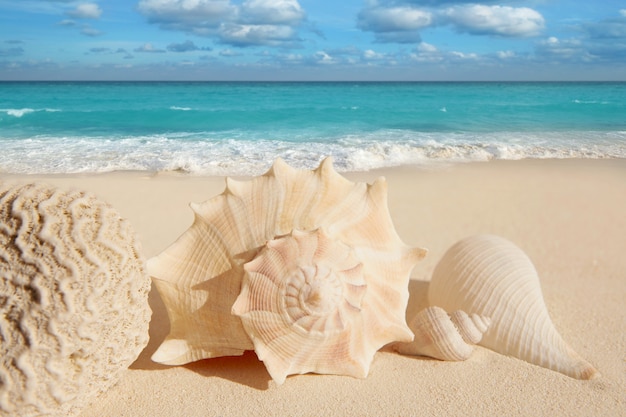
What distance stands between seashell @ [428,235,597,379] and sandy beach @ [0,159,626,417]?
3.4 inches

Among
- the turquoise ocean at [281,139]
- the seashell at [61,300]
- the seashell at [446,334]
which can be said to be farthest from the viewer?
the turquoise ocean at [281,139]

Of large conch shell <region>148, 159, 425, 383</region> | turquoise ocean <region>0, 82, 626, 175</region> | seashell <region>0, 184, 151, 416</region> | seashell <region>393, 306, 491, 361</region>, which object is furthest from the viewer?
turquoise ocean <region>0, 82, 626, 175</region>

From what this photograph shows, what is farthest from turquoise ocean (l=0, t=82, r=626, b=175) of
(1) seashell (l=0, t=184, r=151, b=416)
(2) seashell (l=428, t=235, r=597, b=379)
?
(1) seashell (l=0, t=184, r=151, b=416)

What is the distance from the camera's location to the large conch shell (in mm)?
2740

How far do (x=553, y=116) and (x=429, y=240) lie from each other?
21.2 metres

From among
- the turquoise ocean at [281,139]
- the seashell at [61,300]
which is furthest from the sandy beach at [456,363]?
the turquoise ocean at [281,139]

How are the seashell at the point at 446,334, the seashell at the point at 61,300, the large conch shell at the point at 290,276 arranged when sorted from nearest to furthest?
the seashell at the point at 61,300 < the large conch shell at the point at 290,276 < the seashell at the point at 446,334

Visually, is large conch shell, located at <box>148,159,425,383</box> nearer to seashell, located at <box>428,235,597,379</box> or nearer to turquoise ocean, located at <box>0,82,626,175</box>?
seashell, located at <box>428,235,597,379</box>

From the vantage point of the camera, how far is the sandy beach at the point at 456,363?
9.27ft

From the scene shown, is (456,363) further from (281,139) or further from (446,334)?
(281,139)

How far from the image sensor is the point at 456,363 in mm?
3193

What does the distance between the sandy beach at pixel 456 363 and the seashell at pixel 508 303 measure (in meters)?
0.09

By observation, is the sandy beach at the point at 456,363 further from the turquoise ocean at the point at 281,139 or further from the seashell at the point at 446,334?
the turquoise ocean at the point at 281,139

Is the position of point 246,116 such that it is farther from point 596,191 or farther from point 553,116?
point 596,191
